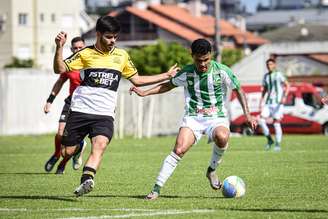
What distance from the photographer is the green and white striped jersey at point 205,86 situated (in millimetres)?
12305

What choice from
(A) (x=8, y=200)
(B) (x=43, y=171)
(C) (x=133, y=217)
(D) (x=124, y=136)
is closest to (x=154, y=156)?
(B) (x=43, y=171)

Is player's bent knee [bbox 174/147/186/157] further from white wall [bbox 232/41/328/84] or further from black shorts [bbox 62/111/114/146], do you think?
white wall [bbox 232/41/328/84]

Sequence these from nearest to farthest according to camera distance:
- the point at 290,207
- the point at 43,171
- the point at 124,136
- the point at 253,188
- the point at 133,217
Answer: the point at 133,217, the point at 290,207, the point at 253,188, the point at 43,171, the point at 124,136

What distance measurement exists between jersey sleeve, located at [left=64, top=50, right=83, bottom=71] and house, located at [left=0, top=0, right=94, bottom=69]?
8220cm

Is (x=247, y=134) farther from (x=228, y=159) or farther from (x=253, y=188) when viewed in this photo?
(x=253, y=188)

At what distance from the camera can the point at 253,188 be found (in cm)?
1345

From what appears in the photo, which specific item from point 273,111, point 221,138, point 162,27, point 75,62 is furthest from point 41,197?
point 162,27

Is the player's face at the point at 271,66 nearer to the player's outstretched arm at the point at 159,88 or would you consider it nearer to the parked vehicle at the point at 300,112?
the player's outstretched arm at the point at 159,88

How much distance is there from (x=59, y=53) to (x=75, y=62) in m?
0.48

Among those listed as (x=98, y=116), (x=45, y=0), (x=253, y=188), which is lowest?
(x=45, y=0)

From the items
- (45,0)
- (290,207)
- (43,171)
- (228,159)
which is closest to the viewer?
(290,207)

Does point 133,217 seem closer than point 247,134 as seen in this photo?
Yes

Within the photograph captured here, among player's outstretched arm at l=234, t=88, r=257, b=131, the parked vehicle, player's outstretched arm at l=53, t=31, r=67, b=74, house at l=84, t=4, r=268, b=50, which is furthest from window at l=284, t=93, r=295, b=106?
house at l=84, t=4, r=268, b=50

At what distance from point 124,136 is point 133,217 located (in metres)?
26.9
